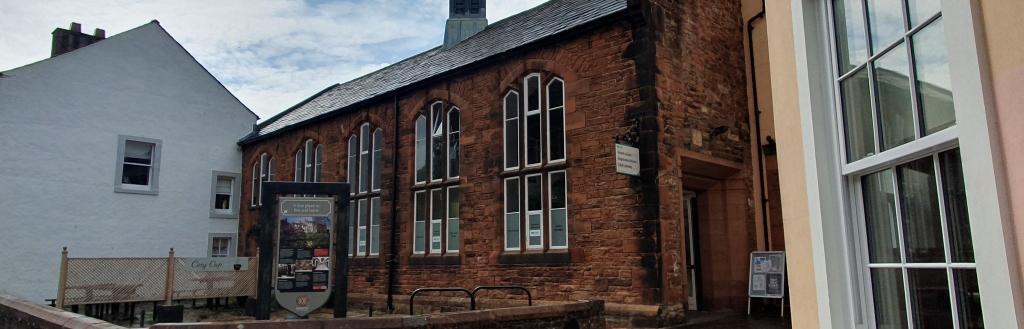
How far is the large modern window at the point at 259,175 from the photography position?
24.1 metres

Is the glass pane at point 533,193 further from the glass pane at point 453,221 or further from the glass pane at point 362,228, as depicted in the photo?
the glass pane at point 362,228

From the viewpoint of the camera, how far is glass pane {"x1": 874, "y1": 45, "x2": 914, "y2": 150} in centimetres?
304

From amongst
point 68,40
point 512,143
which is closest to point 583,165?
point 512,143

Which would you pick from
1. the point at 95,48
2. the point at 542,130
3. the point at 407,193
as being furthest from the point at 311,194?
the point at 95,48

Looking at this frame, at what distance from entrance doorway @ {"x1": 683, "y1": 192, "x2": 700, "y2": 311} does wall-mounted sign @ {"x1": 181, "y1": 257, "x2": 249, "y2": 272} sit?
447 inches

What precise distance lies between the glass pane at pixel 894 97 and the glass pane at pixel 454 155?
41.4 ft

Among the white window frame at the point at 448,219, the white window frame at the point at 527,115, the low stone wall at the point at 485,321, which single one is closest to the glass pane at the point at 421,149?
the white window frame at the point at 448,219

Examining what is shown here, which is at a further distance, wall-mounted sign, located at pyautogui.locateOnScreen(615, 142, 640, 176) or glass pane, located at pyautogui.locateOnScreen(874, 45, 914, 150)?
wall-mounted sign, located at pyautogui.locateOnScreen(615, 142, 640, 176)

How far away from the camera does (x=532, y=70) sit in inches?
536

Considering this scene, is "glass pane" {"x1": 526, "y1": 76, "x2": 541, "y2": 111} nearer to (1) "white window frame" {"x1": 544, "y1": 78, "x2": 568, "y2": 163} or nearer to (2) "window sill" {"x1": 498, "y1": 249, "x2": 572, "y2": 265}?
(1) "white window frame" {"x1": 544, "y1": 78, "x2": 568, "y2": 163}

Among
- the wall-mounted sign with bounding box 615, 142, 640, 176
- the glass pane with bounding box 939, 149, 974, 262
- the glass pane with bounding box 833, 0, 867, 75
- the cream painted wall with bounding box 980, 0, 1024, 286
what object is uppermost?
the wall-mounted sign with bounding box 615, 142, 640, 176

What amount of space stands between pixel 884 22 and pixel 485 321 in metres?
5.63

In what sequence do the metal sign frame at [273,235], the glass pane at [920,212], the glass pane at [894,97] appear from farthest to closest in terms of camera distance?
1. the metal sign frame at [273,235]
2. the glass pane at [894,97]
3. the glass pane at [920,212]

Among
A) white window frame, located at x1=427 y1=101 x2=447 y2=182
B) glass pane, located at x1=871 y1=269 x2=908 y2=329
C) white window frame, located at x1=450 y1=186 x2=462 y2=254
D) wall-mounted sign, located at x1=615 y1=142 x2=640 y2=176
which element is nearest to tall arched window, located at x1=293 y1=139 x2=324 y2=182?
white window frame, located at x1=427 y1=101 x2=447 y2=182
